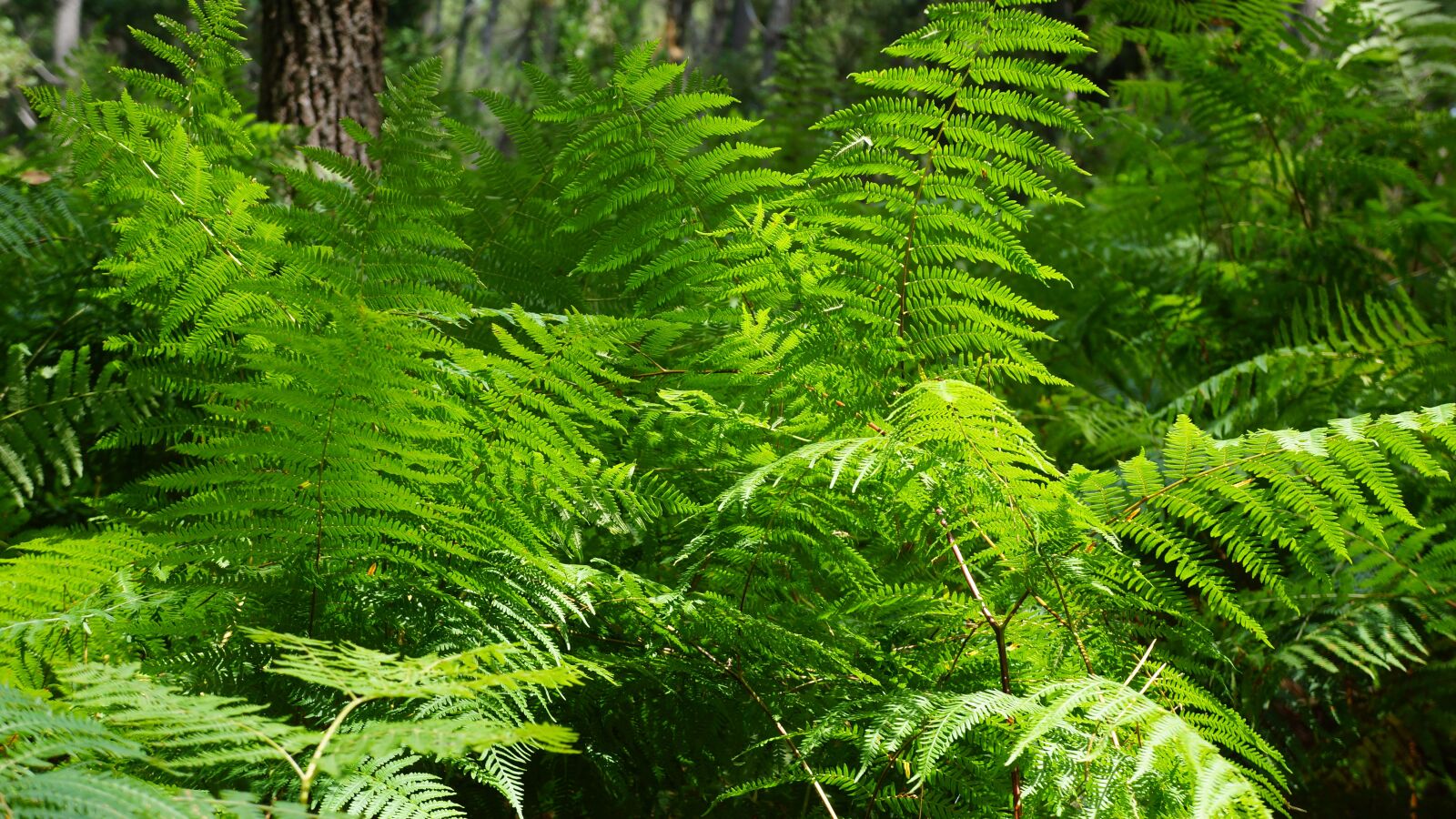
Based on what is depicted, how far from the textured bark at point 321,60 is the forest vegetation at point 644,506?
1.04 metres

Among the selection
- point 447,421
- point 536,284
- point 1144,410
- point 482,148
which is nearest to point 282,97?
point 482,148

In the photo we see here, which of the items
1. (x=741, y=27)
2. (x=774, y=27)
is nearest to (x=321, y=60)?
(x=774, y=27)

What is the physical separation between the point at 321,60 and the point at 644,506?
2.36 meters

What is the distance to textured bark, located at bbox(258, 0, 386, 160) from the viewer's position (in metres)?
2.87

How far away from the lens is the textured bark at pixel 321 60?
287cm

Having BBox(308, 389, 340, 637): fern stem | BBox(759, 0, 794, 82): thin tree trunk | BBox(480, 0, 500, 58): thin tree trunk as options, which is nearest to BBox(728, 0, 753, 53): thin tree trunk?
BBox(759, 0, 794, 82): thin tree trunk

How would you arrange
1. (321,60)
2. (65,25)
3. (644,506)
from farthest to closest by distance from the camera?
1. (65,25)
2. (321,60)
3. (644,506)

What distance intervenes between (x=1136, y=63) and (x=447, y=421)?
571 centimetres

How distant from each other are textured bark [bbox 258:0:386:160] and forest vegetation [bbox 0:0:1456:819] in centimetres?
104

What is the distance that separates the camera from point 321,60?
2908 millimetres

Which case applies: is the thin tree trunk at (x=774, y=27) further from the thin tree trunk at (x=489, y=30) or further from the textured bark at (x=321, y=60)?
the thin tree trunk at (x=489, y=30)

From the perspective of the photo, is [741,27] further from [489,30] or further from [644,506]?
[644,506]

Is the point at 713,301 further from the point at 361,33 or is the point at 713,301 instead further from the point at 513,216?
the point at 361,33

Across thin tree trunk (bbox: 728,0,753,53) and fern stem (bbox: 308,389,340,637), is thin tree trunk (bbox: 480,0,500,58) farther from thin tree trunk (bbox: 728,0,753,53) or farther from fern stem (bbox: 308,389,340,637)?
fern stem (bbox: 308,389,340,637)
